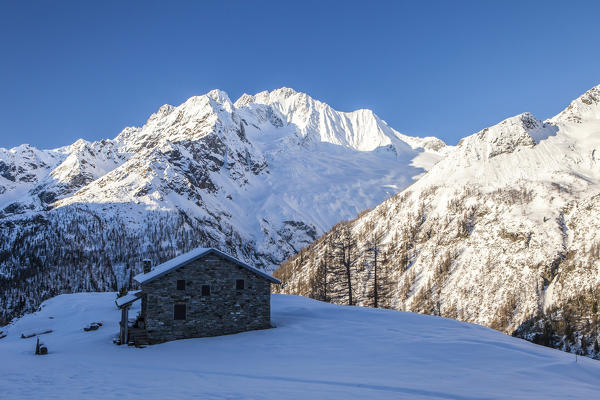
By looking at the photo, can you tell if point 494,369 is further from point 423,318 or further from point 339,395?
point 423,318

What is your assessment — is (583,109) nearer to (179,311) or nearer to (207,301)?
(207,301)

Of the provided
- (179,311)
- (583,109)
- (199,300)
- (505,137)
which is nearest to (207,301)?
(199,300)

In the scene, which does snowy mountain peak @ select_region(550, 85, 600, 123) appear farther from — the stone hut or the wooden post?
the wooden post

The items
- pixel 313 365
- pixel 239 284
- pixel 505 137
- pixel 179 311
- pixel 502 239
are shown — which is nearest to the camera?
pixel 313 365

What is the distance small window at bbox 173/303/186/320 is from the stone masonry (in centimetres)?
21

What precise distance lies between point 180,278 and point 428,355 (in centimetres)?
2028

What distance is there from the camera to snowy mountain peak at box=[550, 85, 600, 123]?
184 metres

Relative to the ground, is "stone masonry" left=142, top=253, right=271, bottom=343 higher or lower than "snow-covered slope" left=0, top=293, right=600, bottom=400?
higher

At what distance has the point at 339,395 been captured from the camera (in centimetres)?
1642

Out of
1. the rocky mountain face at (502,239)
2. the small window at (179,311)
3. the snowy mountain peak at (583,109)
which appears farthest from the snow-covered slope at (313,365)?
the snowy mountain peak at (583,109)

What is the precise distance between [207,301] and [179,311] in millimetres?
2360

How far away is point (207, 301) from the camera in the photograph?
116 feet

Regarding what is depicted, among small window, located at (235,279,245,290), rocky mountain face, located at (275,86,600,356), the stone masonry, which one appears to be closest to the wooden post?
the stone masonry

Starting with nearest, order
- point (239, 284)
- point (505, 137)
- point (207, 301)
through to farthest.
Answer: point (207, 301) → point (239, 284) → point (505, 137)
